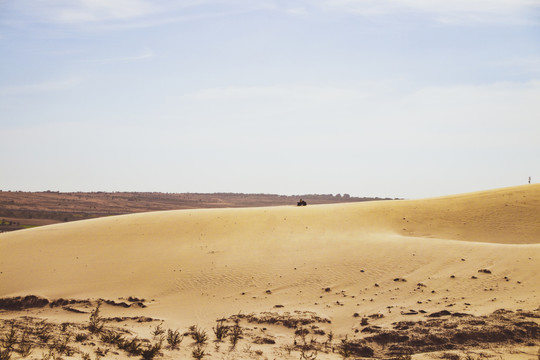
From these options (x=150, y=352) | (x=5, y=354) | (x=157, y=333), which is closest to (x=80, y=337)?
(x=157, y=333)

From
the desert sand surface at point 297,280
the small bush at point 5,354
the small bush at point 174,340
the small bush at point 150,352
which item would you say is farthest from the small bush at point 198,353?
the small bush at point 5,354

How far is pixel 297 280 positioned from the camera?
12.5m

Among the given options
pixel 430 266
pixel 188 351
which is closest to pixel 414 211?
pixel 430 266

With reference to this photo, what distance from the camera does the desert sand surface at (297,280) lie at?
862 cm

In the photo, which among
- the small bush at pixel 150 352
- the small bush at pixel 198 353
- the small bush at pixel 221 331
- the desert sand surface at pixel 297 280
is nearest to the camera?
the small bush at pixel 150 352

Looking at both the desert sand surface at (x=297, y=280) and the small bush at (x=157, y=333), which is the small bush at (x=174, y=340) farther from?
the small bush at (x=157, y=333)

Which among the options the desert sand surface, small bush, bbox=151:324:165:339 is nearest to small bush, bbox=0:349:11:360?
the desert sand surface

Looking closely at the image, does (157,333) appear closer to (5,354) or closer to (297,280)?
(5,354)

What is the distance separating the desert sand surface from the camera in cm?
862

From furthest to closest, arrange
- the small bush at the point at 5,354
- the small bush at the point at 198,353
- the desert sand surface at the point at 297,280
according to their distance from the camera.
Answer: the desert sand surface at the point at 297,280 < the small bush at the point at 198,353 < the small bush at the point at 5,354

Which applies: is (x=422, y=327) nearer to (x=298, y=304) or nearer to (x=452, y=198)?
(x=298, y=304)

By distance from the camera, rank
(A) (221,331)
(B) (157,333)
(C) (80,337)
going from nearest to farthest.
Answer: (C) (80,337) < (B) (157,333) < (A) (221,331)

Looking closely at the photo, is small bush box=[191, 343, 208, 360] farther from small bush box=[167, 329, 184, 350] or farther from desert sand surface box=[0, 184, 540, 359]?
small bush box=[167, 329, 184, 350]

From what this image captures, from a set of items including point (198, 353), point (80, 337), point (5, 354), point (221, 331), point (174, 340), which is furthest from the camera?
point (221, 331)
